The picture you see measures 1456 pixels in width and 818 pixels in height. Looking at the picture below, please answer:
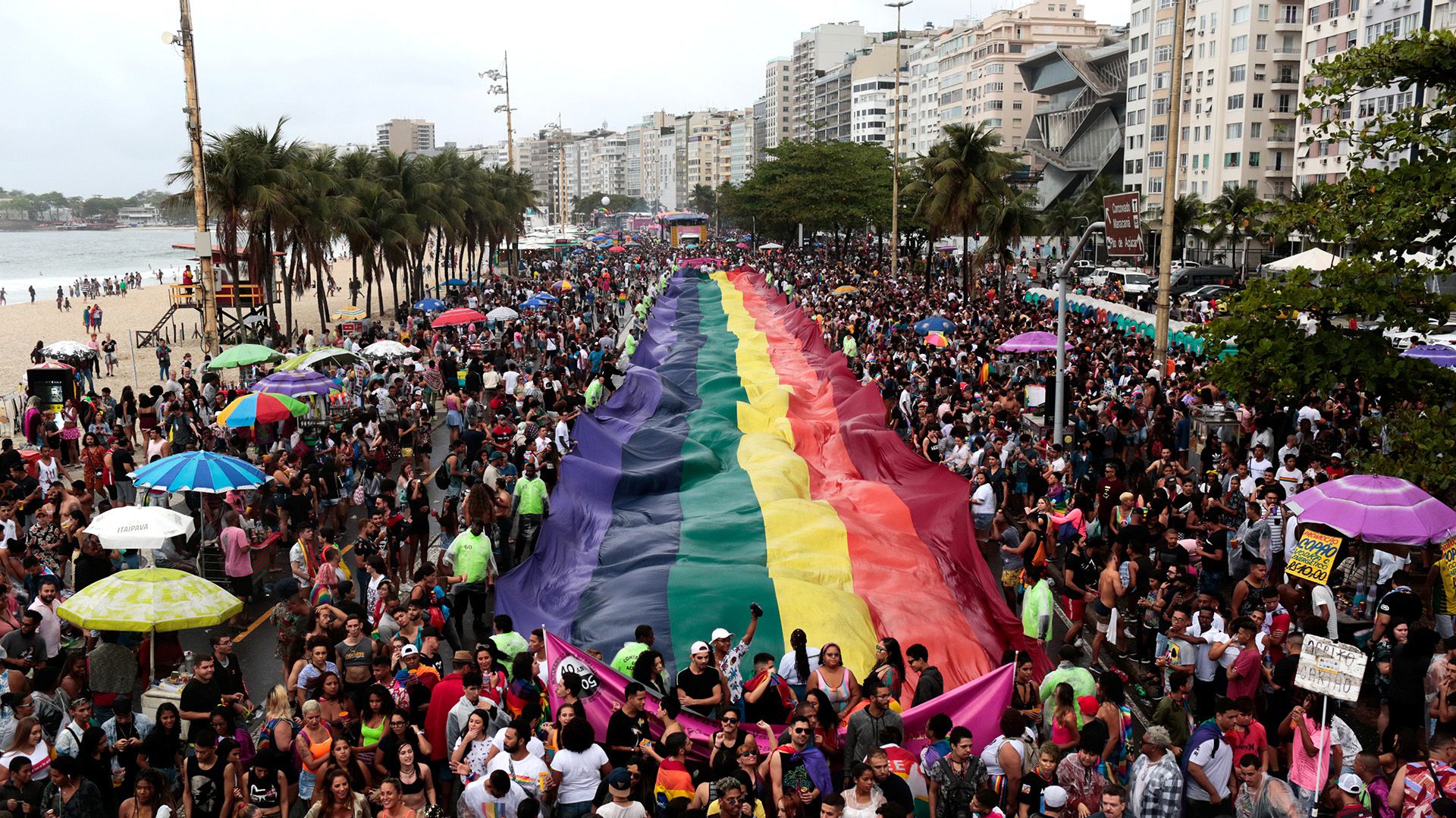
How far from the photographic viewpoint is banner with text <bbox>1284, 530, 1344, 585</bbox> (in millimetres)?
10219

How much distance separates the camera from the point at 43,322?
188 ft

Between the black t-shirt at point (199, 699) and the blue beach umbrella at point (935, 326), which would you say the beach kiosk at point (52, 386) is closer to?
the black t-shirt at point (199, 699)

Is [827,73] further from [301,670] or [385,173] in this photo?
[301,670]

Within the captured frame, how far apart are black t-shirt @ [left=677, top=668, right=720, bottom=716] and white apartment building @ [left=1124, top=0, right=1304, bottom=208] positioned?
6239cm

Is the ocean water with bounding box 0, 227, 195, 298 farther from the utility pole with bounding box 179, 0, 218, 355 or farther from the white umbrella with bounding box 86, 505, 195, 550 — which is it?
the white umbrella with bounding box 86, 505, 195, 550

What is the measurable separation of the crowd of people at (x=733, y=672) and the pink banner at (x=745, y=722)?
83mm

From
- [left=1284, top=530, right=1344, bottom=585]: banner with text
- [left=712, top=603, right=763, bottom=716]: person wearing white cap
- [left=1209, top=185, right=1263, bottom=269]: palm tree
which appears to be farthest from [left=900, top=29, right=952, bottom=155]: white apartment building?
[left=712, top=603, right=763, bottom=716]: person wearing white cap

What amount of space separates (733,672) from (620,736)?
52.7 inches

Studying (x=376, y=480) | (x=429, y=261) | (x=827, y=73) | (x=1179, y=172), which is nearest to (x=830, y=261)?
(x=1179, y=172)

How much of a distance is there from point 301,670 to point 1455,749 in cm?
817

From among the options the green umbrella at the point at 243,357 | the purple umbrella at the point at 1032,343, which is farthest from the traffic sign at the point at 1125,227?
the green umbrella at the point at 243,357

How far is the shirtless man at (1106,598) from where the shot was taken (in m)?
11.6

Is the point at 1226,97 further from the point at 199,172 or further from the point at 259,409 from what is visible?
the point at 259,409

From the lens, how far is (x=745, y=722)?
29.8ft
